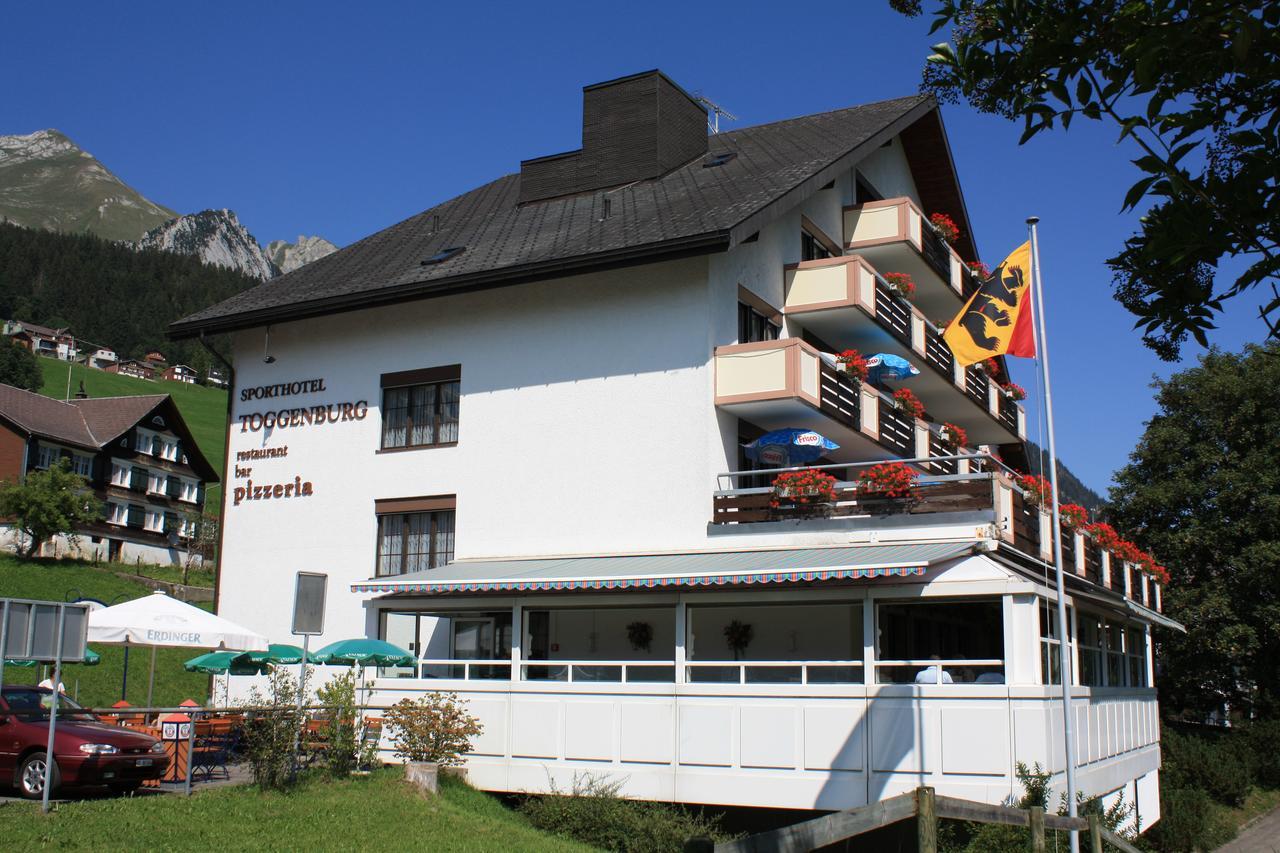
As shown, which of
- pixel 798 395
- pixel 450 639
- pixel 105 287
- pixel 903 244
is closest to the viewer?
pixel 798 395

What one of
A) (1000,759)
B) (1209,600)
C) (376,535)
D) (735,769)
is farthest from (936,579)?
(1209,600)

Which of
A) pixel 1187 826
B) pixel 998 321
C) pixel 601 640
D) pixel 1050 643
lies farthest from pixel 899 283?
pixel 1187 826

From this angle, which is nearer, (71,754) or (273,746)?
(71,754)

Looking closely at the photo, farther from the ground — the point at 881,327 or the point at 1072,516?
the point at 881,327

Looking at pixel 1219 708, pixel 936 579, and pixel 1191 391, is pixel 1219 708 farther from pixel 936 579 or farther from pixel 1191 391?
pixel 936 579

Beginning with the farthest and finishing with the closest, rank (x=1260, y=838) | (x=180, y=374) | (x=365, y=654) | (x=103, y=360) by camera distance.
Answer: (x=103, y=360)
(x=180, y=374)
(x=1260, y=838)
(x=365, y=654)

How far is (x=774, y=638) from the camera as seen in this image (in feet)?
71.7

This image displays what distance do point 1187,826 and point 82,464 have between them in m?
66.4

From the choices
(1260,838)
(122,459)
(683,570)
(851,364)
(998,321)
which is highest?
(122,459)

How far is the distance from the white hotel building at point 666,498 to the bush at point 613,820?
1.33ft

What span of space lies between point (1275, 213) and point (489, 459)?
62.8 ft

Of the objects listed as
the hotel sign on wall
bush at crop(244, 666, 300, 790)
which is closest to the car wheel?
bush at crop(244, 666, 300, 790)

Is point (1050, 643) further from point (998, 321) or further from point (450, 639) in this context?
point (450, 639)

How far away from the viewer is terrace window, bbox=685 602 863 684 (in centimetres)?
2130
